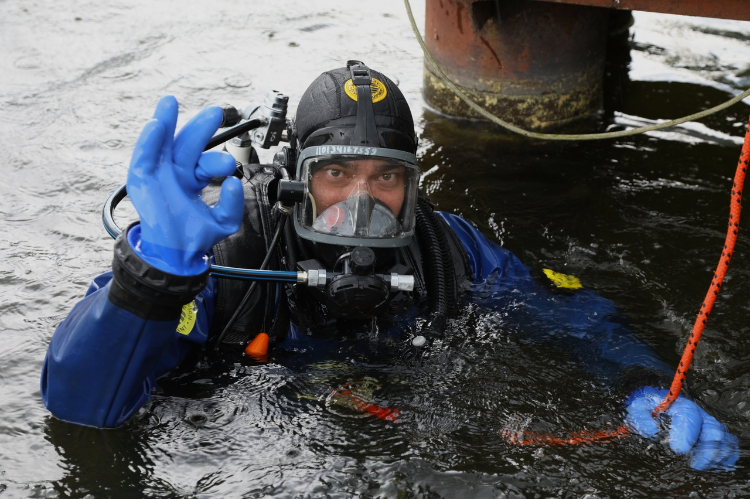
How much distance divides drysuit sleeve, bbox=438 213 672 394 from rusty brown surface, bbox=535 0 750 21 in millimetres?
1648

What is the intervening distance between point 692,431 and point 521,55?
3.54 metres

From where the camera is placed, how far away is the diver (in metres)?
2.12

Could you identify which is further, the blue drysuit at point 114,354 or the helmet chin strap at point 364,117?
the helmet chin strap at point 364,117

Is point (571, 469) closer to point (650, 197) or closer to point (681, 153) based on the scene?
point (650, 197)

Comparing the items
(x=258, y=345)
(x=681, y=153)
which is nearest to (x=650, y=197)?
(x=681, y=153)

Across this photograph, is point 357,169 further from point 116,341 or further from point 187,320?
point 116,341

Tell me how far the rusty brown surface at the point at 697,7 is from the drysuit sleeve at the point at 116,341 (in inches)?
121

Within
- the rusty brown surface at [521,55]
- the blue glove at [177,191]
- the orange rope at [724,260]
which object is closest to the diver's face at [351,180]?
the blue glove at [177,191]

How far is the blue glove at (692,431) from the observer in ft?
8.08

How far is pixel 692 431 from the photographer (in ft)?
8.14

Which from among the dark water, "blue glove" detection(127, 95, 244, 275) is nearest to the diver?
"blue glove" detection(127, 95, 244, 275)

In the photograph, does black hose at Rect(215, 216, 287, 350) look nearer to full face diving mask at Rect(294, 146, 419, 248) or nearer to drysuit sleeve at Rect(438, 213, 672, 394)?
full face diving mask at Rect(294, 146, 419, 248)

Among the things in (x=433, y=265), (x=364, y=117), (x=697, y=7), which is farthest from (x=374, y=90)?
(x=697, y=7)

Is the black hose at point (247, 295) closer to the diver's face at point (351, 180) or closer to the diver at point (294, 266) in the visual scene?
the diver at point (294, 266)
